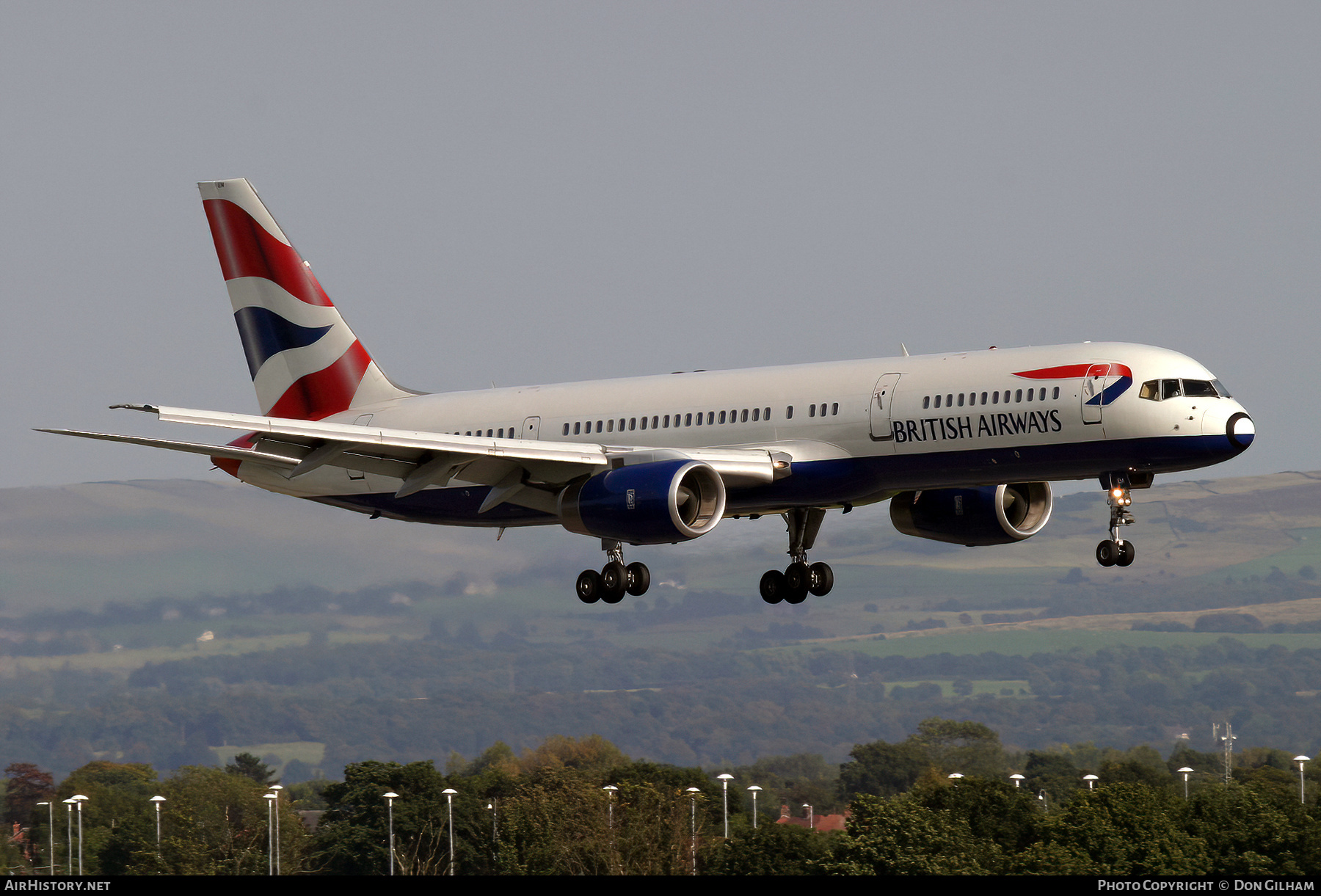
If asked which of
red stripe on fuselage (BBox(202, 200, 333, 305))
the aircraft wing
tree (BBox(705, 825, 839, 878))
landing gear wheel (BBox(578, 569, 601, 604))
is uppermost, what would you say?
red stripe on fuselage (BBox(202, 200, 333, 305))

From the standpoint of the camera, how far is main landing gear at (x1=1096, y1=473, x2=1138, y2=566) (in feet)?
147

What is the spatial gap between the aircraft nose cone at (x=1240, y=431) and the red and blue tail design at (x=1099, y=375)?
104 inches

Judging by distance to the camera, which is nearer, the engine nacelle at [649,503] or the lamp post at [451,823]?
the engine nacelle at [649,503]

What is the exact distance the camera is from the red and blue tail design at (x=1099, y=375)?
4431 centimetres

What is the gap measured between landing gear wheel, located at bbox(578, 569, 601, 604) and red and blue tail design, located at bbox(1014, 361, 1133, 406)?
Result: 13495 millimetres

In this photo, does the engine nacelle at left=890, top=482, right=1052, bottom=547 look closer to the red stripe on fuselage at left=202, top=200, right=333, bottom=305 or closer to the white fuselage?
the white fuselage

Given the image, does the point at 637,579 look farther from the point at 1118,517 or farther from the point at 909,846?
the point at 909,846

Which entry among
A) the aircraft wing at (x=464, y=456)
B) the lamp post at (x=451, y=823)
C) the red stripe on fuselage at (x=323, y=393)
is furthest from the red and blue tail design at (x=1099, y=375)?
the lamp post at (x=451, y=823)

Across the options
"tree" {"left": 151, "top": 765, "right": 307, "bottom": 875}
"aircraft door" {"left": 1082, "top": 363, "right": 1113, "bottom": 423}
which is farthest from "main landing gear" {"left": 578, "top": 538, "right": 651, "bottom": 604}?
"tree" {"left": 151, "top": 765, "right": 307, "bottom": 875}

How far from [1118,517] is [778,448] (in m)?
9.38

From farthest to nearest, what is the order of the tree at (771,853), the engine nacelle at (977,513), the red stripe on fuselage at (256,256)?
the tree at (771,853)
the red stripe on fuselage at (256,256)
the engine nacelle at (977,513)

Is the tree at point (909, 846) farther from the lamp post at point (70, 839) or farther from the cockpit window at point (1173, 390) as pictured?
the cockpit window at point (1173, 390)


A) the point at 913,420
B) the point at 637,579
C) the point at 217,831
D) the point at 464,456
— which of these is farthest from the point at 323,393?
the point at 217,831

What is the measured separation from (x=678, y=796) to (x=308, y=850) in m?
35.2
